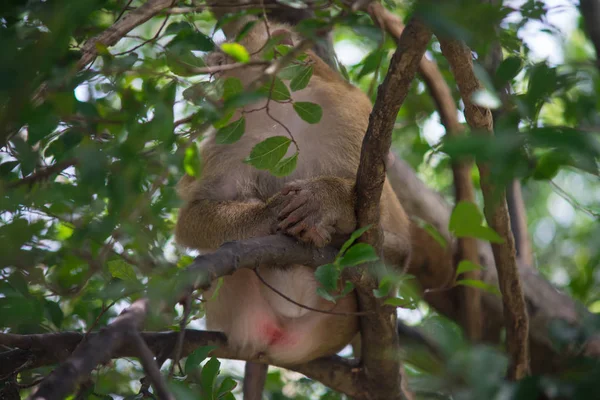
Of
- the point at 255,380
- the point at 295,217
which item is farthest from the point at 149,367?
the point at 255,380

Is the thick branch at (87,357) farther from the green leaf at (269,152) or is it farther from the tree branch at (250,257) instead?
the green leaf at (269,152)

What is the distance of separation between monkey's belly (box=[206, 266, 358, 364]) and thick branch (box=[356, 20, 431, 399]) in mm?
189

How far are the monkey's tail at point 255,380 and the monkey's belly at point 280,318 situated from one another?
39 cm

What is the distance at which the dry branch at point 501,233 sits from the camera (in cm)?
243

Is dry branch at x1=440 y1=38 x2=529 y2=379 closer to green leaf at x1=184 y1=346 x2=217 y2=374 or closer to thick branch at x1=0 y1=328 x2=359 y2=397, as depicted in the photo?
thick branch at x1=0 y1=328 x2=359 y2=397

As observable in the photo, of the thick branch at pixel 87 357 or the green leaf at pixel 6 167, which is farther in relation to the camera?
the green leaf at pixel 6 167

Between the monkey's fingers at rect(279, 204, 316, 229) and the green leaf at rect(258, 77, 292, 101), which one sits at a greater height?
the green leaf at rect(258, 77, 292, 101)

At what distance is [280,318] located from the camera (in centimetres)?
347

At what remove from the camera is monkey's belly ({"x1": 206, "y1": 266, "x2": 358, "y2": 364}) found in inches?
132

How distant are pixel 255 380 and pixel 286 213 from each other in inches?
53.7

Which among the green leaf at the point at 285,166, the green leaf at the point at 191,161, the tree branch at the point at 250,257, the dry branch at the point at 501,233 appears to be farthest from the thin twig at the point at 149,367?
the dry branch at the point at 501,233

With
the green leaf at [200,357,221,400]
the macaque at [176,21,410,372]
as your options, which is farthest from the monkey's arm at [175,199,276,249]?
the green leaf at [200,357,221,400]

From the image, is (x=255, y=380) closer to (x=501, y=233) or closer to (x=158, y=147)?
(x=501, y=233)

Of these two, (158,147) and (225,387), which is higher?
(158,147)
